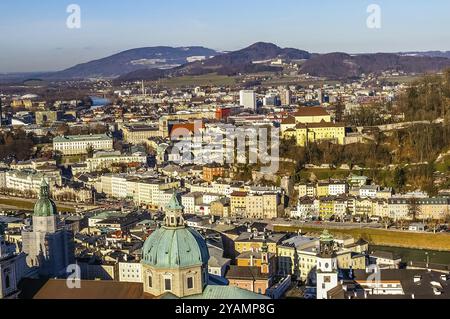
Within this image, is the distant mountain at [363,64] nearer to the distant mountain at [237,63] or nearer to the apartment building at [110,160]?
the distant mountain at [237,63]

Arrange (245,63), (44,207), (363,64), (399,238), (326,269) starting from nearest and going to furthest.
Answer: (326,269) < (44,207) < (399,238) < (363,64) < (245,63)

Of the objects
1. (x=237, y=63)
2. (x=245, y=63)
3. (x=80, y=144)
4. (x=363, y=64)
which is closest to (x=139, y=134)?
(x=80, y=144)

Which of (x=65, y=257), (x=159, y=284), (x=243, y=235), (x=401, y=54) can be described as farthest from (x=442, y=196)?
(x=401, y=54)

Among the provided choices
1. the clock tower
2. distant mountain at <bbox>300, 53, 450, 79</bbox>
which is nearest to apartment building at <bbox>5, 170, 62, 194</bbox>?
the clock tower

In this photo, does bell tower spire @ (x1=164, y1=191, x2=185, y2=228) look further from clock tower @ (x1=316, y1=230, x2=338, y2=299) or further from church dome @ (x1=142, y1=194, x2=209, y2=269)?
clock tower @ (x1=316, y1=230, x2=338, y2=299)

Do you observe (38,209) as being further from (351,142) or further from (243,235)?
(351,142)

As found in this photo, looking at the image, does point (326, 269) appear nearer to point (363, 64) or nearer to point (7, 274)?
point (7, 274)
